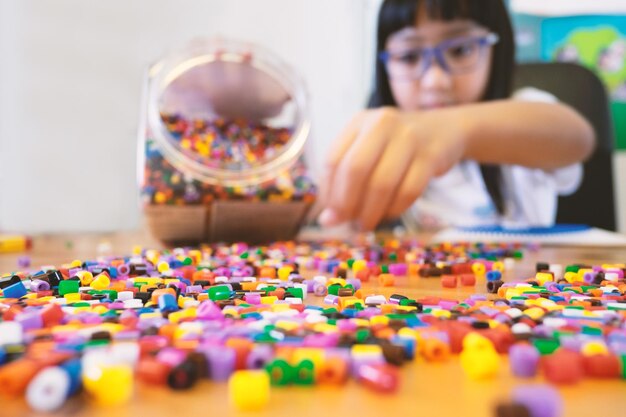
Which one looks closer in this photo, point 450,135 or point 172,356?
point 172,356

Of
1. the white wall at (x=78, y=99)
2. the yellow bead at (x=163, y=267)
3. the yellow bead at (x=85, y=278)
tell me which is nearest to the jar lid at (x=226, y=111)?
the yellow bead at (x=163, y=267)

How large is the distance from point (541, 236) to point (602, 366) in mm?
1057

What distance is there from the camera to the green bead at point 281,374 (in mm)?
249

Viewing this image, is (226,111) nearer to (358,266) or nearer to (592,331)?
(358,266)

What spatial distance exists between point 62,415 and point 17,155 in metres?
2.02

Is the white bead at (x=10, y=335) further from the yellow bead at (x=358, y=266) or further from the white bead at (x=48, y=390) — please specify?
the yellow bead at (x=358, y=266)

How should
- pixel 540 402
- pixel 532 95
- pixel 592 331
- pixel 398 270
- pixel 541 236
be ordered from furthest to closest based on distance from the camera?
pixel 532 95, pixel 541 236, pixel 398 270, pixel 592 331, pixel 540 402

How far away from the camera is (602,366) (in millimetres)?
260

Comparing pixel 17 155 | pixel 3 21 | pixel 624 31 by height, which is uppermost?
pixel 624 31

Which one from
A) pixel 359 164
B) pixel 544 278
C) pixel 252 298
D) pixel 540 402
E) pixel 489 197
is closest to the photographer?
pixel 540 402

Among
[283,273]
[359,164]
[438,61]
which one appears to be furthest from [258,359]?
[438,61]

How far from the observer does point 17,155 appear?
195 cm

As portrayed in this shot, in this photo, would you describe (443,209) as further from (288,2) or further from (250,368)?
(250,368)

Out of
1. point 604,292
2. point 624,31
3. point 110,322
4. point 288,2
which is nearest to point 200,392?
point 110,322
